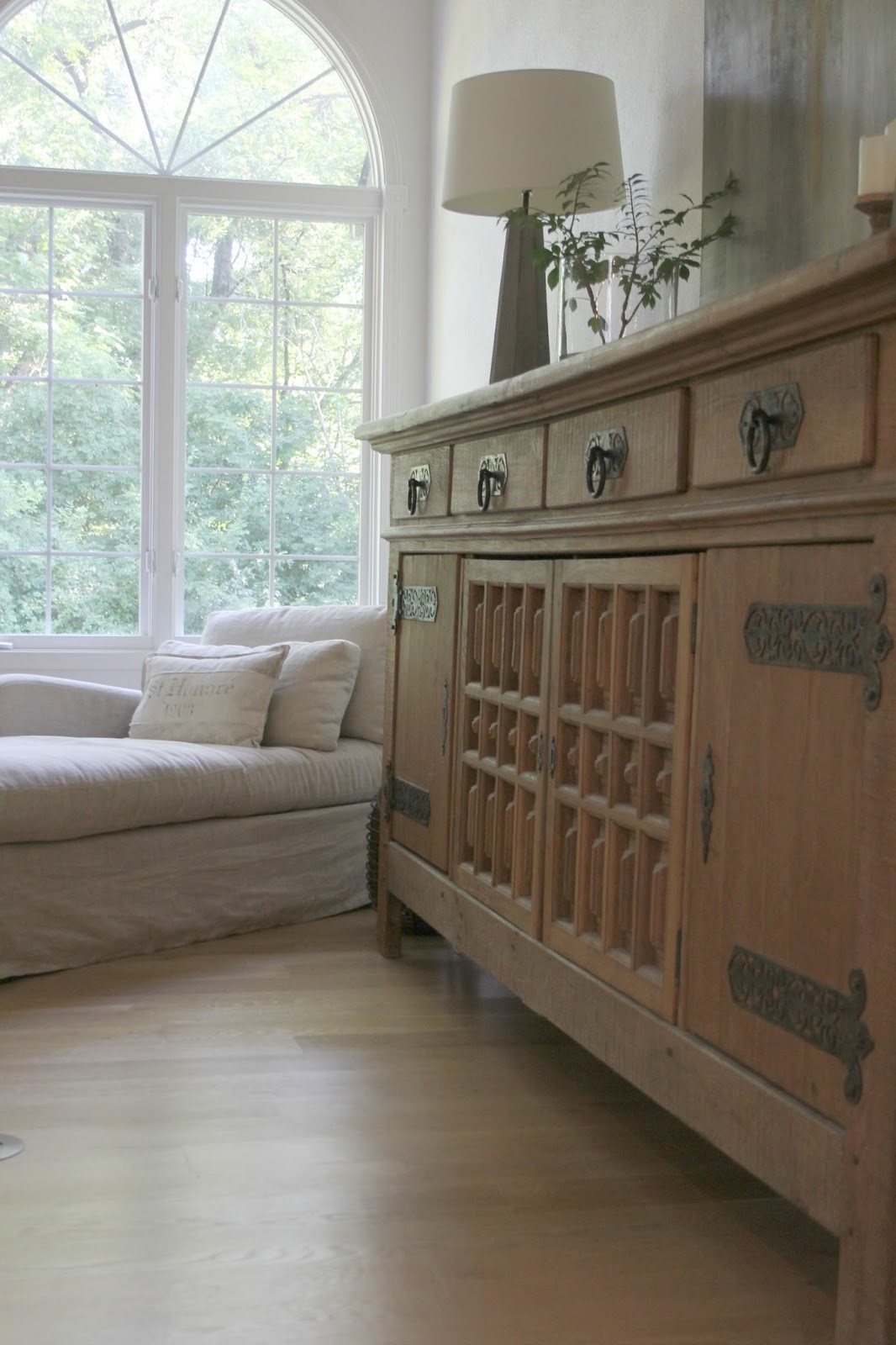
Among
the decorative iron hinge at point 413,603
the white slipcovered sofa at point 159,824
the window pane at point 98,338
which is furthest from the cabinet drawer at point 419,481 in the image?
the window pane at point 98,338

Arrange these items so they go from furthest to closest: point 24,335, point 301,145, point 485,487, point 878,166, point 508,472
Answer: point 301,145 → point 24,335 → point 485,487 → point 508,472 → point 878,166

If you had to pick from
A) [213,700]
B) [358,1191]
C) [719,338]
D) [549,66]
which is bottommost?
[358,1191]

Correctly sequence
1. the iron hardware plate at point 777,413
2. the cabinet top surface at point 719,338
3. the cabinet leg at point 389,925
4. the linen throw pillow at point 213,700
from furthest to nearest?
the linen throw pillow at point 213,700 < the cabinet leg at point 389,925 < the iron hardware plate at point 777,413 < the cabinet top surface at point 719,338

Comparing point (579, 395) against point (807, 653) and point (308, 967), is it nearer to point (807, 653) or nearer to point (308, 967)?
point (807, 653)

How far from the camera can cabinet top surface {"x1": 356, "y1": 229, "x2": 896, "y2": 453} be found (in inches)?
51.5

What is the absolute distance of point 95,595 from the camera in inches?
194

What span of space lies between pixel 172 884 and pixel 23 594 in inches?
79.8

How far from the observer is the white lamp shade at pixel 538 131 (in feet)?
9.84

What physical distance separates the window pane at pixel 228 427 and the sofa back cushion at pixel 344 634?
98cm

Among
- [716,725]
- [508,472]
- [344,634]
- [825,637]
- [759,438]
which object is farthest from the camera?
[344,634]

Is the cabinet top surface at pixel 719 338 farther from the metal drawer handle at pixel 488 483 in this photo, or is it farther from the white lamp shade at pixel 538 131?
the white lamp shade at pixel 538 131

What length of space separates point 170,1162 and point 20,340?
11.7 ft

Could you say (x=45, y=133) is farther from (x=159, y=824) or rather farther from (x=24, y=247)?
(x=159, y=824)

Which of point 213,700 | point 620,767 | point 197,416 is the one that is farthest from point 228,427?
point 620,767
